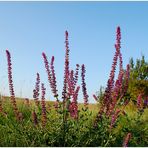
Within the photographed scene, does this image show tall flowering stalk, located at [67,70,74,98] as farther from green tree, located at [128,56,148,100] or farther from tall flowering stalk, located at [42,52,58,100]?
green tree, located at [128,56,148,100]

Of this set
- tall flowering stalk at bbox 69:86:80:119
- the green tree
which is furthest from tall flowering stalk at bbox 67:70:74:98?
the green tree

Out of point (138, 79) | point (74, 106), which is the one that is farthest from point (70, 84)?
point (138, 79)

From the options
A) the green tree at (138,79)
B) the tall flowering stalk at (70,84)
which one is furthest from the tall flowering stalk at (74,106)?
the green tree at (138,79)

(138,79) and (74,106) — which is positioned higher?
(138,79)

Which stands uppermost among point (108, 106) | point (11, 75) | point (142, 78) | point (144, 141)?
point (142, 78)

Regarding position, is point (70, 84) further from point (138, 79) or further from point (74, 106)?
point (138, 79)

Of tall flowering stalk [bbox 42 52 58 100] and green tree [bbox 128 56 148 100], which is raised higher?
green tree [bbox 128 56 148 100]

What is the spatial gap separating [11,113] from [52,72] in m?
3.68

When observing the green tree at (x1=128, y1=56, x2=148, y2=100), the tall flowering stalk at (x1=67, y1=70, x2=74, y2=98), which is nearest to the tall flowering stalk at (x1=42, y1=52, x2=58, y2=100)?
the tall flowering stalk at (x1=67, y1=70, x2=74, y2=98)

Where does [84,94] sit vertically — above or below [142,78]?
below

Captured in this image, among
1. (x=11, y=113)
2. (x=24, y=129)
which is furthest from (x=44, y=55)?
(x=11, y=113)

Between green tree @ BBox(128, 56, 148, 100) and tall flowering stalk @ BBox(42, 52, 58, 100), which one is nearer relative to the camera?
tall flowering stalk @ BBox(42, 52, 58, 100)

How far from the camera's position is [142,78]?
80.6 feet

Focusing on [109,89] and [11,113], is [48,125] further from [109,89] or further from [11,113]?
[11,113]
